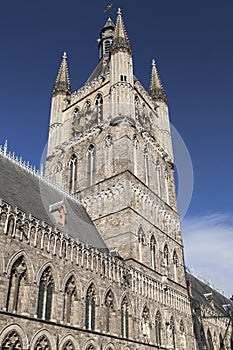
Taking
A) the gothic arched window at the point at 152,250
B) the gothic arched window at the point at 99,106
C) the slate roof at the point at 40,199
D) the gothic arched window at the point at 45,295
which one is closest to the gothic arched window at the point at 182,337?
the gothic arched window at the point at 152,250

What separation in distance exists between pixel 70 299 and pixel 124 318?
501 centimetres

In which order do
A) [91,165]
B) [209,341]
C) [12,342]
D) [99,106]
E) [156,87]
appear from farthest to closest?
[156,87] → [209,341] → [99,106] → [91,165] → [12,342]

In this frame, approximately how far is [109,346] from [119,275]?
14.5ft

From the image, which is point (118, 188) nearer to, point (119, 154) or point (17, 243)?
point (119, 154)

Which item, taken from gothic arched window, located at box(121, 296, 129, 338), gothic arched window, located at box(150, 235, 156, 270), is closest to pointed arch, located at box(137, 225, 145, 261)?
gothic arched window, located at box(150, 235, 156, 270)

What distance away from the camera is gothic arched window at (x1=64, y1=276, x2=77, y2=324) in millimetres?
19469

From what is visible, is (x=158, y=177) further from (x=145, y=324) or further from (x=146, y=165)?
(x=145, y=324)

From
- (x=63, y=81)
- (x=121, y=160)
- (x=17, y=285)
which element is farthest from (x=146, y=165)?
(x=17, y=285)

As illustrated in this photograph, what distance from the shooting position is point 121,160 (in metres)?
30.1

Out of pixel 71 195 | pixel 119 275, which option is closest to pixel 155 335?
pixel 119 275

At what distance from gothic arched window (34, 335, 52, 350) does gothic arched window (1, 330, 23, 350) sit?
0.97 m

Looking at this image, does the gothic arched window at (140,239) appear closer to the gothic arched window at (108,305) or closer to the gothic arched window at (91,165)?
the gothic arched window at (108,305)

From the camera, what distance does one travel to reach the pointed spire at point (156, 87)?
4312 centimetres

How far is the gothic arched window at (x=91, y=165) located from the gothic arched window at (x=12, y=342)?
16.9 metres
